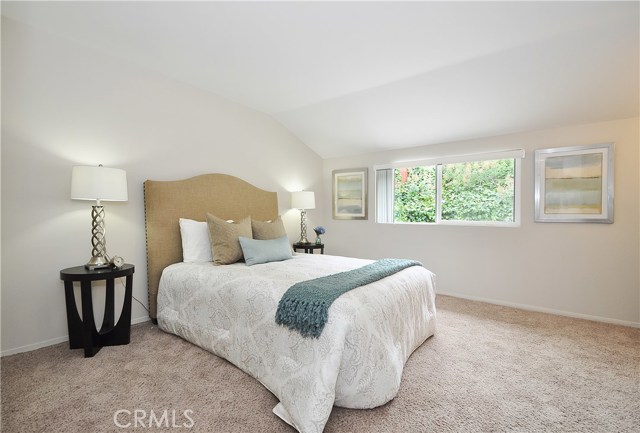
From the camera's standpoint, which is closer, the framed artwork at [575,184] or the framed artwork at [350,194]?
the framed artwork at [575,184]

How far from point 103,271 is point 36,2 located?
6.50ft

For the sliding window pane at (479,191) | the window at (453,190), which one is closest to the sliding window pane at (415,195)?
the window at (453,190)

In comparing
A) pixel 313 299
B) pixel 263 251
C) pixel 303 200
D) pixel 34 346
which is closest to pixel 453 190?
pixel 303 200

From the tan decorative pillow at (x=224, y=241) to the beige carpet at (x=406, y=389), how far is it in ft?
2.55

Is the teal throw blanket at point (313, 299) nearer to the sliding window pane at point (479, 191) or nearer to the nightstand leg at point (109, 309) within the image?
the nightstand leg at point (109, 309)

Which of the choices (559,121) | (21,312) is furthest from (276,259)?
(559,121)

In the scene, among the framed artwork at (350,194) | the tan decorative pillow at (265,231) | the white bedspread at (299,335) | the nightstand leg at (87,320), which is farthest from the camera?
the framed artwork at (350,194)

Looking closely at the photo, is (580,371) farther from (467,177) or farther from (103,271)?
(103,271)

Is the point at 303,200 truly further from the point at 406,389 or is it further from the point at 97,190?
the point at 406,389

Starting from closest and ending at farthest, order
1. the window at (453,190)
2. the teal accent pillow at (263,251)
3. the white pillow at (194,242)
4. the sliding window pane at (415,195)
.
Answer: the teal accent pillow at (263,251), the white pillow at (194,242), the window at (453,190), the sliding window pane at (415,195)

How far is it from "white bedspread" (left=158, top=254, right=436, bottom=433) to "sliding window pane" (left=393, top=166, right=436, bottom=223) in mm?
1833

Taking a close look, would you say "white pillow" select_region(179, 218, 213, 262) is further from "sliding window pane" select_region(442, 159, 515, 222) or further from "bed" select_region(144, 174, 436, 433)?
"sliding window pane" select_region(442, 159, 515, 222)

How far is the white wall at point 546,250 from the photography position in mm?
2953

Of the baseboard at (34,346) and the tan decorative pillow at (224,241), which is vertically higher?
the tan decorative pillow at (224,241)
